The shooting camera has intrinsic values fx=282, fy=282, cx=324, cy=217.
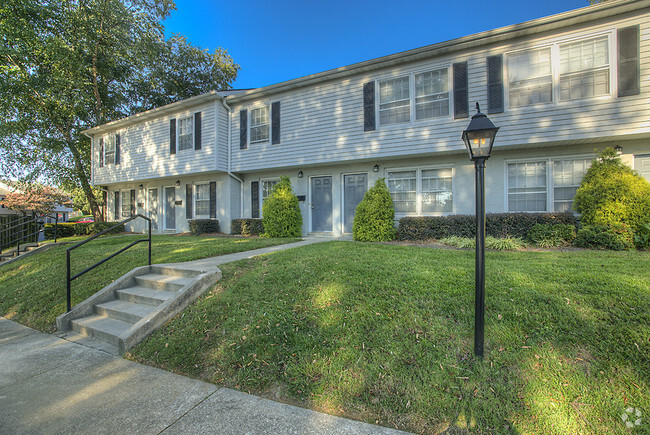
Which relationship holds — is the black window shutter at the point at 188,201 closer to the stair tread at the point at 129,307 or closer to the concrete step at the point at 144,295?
the concrete step at the point at 144,295

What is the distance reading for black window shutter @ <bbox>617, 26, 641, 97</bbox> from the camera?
6.30 m

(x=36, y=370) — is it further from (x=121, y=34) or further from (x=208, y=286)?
(x=121, y=34)

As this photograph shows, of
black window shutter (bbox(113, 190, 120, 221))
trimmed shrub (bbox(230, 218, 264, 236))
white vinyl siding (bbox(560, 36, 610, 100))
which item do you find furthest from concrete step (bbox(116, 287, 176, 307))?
black window shutter (bbox(113, 190, 120, 221))

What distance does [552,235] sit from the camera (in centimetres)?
670

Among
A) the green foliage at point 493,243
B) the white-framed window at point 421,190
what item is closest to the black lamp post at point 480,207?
the green foliage at point 493,243

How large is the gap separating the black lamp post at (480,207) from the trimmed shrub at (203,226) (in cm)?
1075

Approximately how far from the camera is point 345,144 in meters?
9.10

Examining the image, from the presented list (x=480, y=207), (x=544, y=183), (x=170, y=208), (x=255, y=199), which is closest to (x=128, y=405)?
(x=480, y=207)

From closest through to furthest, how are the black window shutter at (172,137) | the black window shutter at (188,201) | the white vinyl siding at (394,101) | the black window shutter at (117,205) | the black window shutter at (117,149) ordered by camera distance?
the white vinyl siding at (394,101) < the black window shutter at (172,137) < the black window shutter at (188,201) < the black window shutter at (117,149) < the black window shutter at (117,205)

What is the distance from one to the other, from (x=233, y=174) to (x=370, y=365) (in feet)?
33.4

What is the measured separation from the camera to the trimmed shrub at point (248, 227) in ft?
34.9

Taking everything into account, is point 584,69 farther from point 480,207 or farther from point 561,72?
point 480,207

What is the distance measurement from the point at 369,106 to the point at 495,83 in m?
3.36

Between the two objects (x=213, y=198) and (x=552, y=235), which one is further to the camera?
(x=213, y=198)
